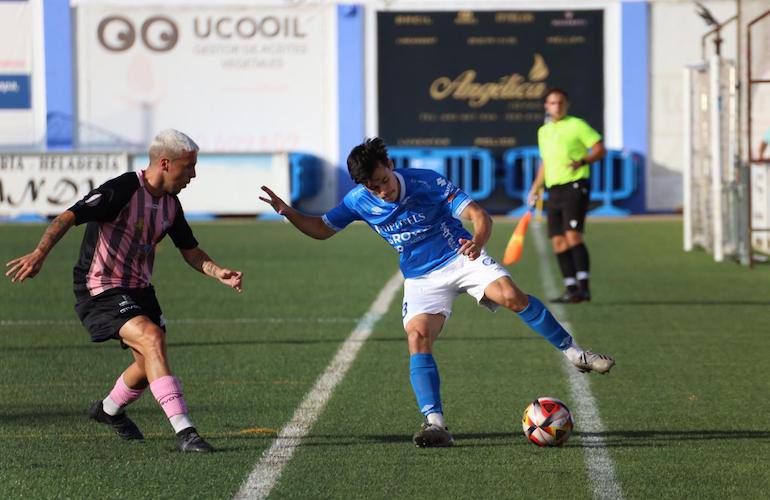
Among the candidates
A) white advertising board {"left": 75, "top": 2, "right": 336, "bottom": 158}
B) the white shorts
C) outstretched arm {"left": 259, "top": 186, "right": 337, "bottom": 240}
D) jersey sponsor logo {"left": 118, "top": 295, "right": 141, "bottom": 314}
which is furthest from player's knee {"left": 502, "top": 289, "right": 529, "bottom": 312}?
white advertising board {"left": 75, "top": 2, "right": 336, "bottom": 158}

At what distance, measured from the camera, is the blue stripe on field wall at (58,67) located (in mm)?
32375

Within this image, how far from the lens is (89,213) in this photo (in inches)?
270

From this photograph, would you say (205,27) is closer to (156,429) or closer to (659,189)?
(659,189)

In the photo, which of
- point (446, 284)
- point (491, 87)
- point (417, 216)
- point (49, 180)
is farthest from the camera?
point (491, 87)

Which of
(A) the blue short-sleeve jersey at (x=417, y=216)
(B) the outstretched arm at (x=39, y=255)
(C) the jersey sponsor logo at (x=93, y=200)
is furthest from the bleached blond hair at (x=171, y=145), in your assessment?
(A) the blue short-sleeve jersey at (x=417, y=216)

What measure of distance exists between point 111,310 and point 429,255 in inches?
64.5

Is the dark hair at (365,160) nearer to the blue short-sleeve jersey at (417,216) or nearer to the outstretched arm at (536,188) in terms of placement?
the blue short-sleeve jersey at (417,216)

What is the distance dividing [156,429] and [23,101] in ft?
85.9

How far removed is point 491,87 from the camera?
1262 inches

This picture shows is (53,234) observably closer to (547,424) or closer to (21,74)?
(547,424)

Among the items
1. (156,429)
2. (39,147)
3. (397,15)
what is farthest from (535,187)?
(39,147)

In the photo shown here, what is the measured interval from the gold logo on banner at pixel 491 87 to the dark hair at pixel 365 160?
82.9 feet

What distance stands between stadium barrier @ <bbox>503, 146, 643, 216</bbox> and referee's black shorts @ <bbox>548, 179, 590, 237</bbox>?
54.5 ft

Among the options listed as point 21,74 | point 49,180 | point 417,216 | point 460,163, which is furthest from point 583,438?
point 21,74
